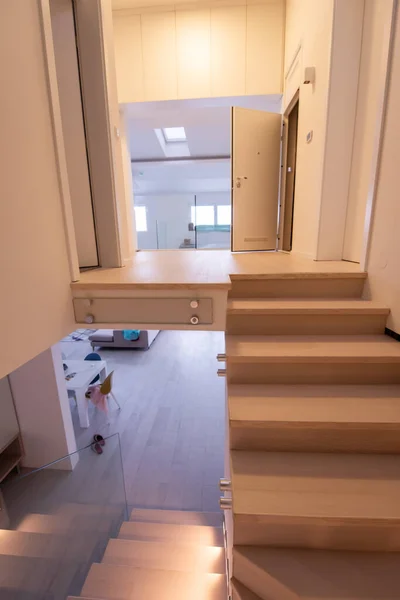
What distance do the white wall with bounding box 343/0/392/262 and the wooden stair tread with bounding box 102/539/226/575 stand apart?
2940 mm

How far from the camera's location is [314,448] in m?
1.40

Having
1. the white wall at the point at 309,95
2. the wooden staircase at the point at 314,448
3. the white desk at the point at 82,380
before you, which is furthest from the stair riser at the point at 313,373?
the white desk at the point at 82,380

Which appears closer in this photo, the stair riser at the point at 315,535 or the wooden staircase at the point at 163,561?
the stair riser at the point at 315,535

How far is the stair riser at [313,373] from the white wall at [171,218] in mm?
6726

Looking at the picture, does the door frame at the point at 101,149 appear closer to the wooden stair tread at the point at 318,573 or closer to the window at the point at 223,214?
the wooden stair tread at the point at 318,573

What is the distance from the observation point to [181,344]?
23.6 feet

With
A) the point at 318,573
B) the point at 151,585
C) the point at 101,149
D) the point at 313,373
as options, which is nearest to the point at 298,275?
the point at 313,373

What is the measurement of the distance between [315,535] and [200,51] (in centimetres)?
483

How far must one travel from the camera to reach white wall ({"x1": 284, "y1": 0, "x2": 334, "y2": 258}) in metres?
2.44

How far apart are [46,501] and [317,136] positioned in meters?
4.80

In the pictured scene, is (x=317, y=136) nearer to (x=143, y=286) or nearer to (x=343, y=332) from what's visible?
(x=343, y=332)

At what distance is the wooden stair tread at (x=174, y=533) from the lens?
2.80 meters

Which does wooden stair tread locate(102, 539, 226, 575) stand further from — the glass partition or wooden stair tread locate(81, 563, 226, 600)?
the glass partition

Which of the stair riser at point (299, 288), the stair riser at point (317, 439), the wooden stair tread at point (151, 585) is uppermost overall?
the stair riser at point (299, 288)
